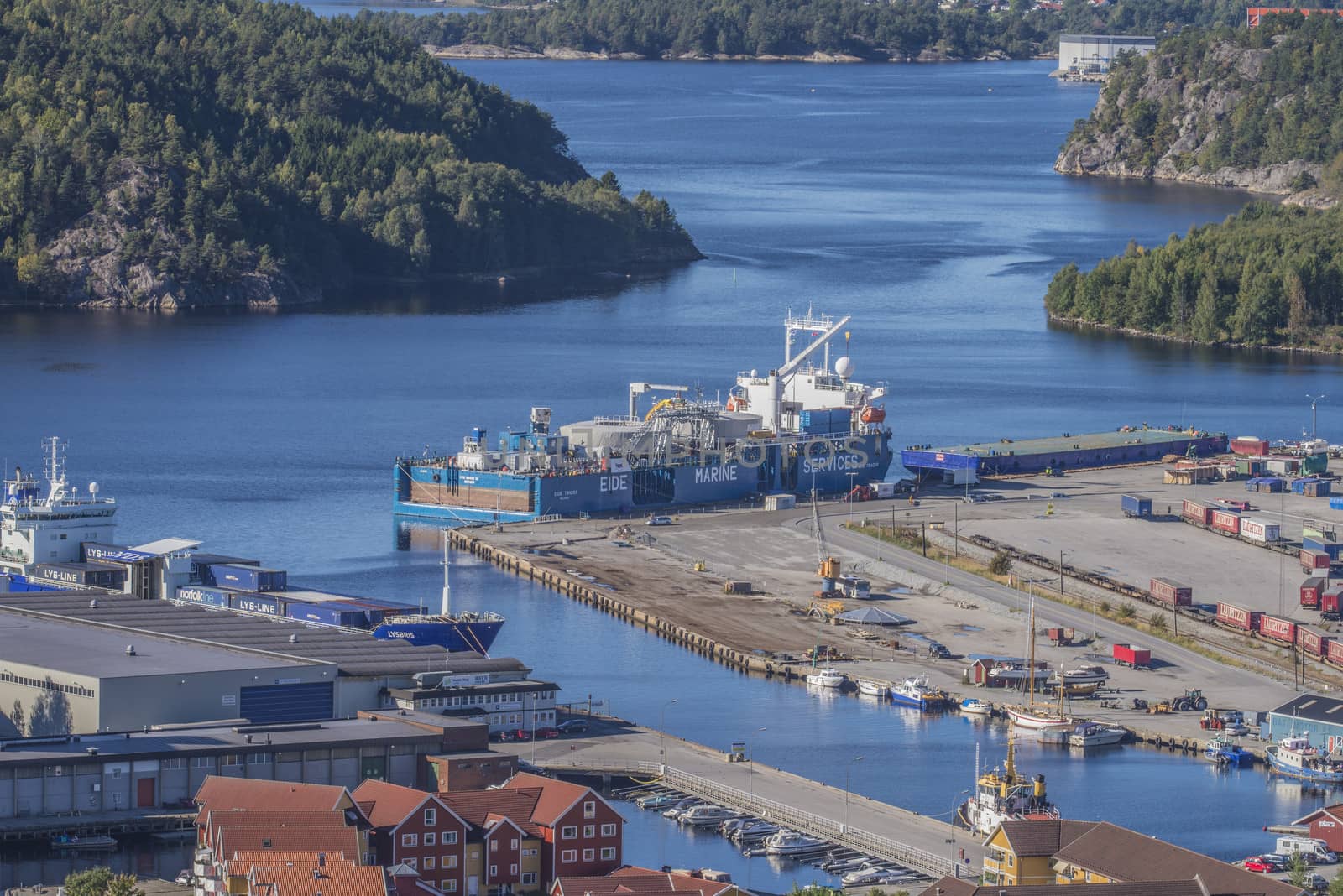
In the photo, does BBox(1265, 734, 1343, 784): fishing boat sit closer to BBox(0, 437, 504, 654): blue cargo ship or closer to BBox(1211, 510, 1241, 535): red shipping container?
BBox(0, 437, 504, 654): blue cargo ship

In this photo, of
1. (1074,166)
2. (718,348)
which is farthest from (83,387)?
(1074,166)

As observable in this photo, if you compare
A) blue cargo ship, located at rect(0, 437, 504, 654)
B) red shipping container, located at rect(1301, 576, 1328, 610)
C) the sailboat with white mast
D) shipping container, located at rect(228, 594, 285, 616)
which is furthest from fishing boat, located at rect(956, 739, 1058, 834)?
red shipping container, located at rect(1301, 576, 1328, 610)

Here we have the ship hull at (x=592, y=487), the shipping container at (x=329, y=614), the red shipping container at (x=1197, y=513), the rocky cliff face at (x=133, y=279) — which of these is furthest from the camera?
the rocky cliff face at (x=133, y=279)

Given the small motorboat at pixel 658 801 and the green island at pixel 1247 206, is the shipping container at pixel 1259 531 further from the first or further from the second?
the green island at pixel 1247 206

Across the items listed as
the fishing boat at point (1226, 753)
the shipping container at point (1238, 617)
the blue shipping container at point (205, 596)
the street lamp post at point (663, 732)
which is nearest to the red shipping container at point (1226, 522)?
→ the shipping container at point (1238, 617)

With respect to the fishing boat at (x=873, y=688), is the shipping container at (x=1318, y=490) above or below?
above

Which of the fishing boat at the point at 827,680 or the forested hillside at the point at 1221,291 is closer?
the fishing boat at the point at 827,680
